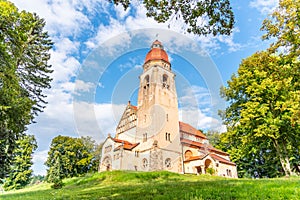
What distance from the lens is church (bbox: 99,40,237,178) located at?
29.5 metres

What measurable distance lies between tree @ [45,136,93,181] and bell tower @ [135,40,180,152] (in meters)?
14.1

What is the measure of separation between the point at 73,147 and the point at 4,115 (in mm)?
29970

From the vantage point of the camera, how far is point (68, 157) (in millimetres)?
38719

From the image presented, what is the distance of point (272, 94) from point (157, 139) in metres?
16.5

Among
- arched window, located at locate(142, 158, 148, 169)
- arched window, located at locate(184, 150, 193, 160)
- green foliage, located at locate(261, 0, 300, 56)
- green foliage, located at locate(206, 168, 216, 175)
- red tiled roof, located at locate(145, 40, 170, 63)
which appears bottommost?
green foliage, located at locate(206, 168, 216, 175)

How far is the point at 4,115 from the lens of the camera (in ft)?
37.3

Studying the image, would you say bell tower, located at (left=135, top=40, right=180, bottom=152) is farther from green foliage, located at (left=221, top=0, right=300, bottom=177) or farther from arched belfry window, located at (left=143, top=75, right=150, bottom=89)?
green foliage, located at (left=221, top=0, right=300, bottom=177)

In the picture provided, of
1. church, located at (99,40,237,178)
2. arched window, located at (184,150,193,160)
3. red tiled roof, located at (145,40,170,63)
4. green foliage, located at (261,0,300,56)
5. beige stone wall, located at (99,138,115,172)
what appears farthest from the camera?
red tiled roof, located at (145,40,170,63)

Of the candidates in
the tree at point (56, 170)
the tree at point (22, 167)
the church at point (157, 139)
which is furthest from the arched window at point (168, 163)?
the tree at point (22, 167)

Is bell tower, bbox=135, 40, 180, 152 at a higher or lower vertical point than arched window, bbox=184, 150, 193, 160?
higher

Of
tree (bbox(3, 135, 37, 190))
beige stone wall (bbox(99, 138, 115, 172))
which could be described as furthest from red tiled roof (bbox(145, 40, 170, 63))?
tree (bbox(3, 135, 37, 190))

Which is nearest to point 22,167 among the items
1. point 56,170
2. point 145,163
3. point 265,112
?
point 56,170

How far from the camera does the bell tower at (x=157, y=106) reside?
30297mm

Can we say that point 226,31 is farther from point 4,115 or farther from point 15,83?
point 4,115
